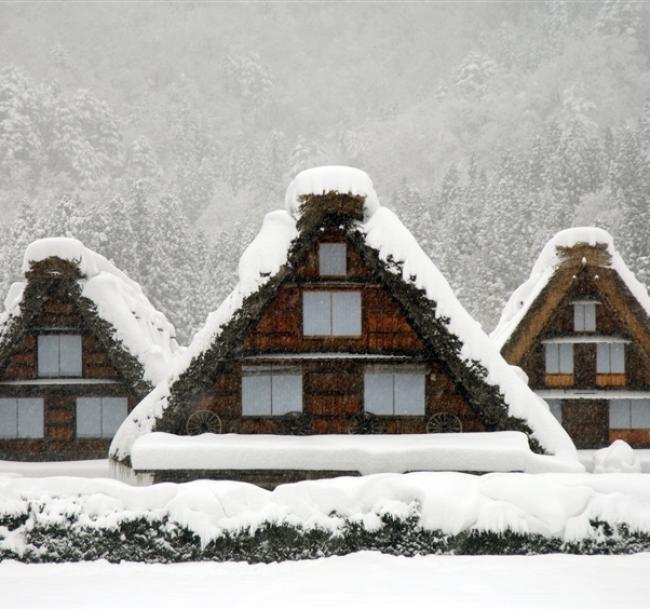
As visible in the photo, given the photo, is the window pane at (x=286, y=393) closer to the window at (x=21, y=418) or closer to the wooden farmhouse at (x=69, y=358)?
the wooden farmhouse at (x=69, y=358)

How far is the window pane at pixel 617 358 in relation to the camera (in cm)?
2983

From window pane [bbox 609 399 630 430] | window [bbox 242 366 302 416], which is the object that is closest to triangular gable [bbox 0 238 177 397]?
window [bbox 242 366 302 416]

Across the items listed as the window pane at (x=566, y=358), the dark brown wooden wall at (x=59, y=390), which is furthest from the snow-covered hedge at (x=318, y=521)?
the window pane at (x=566, y=358)

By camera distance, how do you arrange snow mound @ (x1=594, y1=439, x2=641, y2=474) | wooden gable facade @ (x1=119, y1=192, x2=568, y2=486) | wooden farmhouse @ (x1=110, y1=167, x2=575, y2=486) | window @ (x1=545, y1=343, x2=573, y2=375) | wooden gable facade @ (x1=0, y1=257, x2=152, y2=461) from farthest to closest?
window @ (x1=545, y1=343, x2=573, y2=375)
wooden gable facade @ (x1=0, y1=257, x2=152, y2=461)
snow mound @ (x1=594, y1=439, x2=641, y2=474)
wooden gable facade @ (x1=119, y1=192, x2=568, y2=486)
wooden farmhouse @ (x1=110, y1=167, x2=575, y2=486)

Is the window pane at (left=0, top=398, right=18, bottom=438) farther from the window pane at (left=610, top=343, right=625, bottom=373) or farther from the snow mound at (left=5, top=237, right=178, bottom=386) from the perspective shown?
the window pane at (left=610, top=343, right=625, bottom=373)

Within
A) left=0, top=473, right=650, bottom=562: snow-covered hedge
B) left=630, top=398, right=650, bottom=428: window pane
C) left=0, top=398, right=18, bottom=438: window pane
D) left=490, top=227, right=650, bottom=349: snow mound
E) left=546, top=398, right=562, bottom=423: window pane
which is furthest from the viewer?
left=546, top=398, right=562, bottom=423: window pane

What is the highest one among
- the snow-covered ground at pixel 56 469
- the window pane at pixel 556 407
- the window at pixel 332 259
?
the window at pixel 332 259

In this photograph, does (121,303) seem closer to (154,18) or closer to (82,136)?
(82,136)

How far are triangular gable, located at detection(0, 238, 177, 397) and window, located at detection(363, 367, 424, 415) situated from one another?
8.77m

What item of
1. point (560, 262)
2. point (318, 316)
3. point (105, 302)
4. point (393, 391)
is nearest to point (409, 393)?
point (393, 391)

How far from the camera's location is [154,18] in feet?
559

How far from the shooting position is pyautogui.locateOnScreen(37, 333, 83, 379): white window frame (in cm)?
2714

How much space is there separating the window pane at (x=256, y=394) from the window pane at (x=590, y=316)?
46.3 feet

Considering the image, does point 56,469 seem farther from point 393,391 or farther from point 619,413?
point 619,413
